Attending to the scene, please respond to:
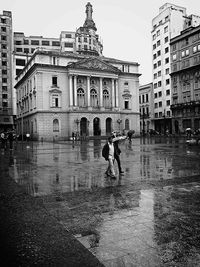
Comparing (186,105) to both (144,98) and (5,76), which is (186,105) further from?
(5,76)

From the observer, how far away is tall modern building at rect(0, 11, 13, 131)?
70.0 meters

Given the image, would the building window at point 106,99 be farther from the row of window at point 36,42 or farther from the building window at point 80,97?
the row of window at point 36,42

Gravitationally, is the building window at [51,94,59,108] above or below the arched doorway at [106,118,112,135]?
above

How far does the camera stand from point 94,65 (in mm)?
50750

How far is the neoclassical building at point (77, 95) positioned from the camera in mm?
46938

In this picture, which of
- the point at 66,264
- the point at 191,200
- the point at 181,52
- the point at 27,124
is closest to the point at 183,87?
the point at 181,52

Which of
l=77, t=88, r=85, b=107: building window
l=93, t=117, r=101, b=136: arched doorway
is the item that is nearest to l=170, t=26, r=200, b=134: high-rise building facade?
l=93, t=117, r=101, b=136: arched doorway

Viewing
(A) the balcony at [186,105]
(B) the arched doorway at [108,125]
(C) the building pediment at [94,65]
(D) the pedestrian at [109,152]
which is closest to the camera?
(D) the pedestrian at [109,152]

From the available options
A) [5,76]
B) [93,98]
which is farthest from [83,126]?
[5,76]

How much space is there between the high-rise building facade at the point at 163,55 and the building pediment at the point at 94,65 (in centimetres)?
1733

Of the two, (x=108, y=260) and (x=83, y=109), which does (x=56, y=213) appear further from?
(x=83, y=109)

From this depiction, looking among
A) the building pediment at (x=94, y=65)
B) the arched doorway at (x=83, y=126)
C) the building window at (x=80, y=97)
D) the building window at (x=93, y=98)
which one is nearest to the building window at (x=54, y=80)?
the building pediment at (x=94, y=65)

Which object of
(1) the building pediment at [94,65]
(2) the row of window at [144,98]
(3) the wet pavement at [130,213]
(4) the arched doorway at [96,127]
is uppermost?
(1) the building pediment at [94,65]

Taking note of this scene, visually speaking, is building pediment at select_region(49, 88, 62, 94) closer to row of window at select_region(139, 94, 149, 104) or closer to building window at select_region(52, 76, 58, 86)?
building window at select_region(52, 76, 58, 86)
